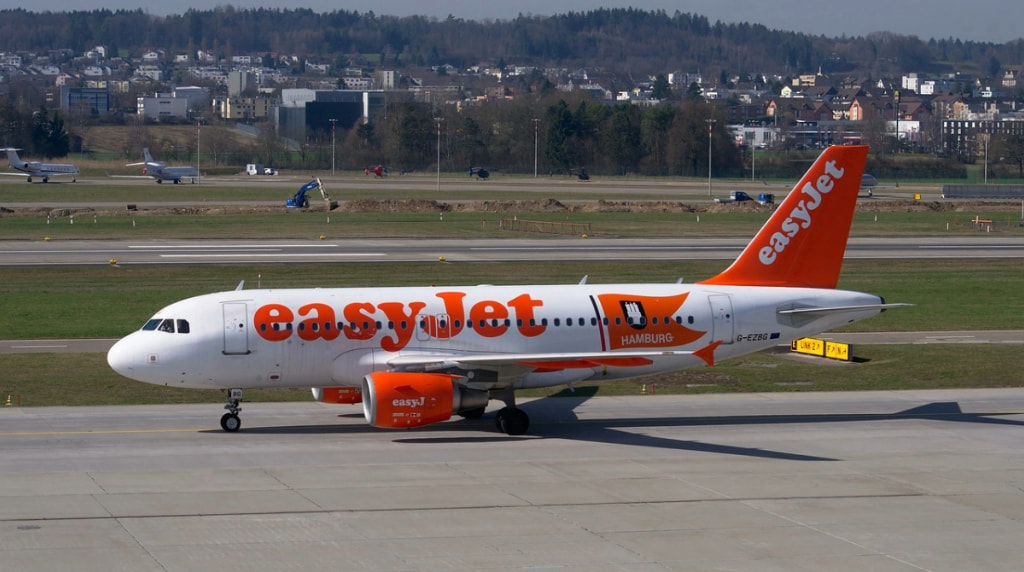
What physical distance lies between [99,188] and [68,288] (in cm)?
9905

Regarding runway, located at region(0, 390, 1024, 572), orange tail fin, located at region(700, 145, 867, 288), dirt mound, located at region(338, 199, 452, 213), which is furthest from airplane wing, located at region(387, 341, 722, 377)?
dirt mound, located at region(338, 199, 452, 213)

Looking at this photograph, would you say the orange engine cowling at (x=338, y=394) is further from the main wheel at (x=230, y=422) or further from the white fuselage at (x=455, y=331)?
the main wheel at (x=230, y=422)

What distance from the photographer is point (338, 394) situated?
35.9m

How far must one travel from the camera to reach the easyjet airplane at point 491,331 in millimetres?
33875

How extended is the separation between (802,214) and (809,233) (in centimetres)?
62

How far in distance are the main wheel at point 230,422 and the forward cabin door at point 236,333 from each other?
2.05 m

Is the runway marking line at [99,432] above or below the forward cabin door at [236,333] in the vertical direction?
below

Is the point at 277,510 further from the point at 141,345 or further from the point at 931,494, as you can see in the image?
the point at 931,494

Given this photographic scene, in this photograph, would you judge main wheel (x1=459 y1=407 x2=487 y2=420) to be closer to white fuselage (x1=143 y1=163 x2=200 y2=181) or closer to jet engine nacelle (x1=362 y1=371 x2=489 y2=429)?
jet engine nacelle (x1=362 y1=371 x2=489 y2=429)

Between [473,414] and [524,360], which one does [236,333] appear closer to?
[473,414]

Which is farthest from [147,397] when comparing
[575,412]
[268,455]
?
[575,412]

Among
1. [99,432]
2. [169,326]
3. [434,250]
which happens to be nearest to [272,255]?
[434,250]

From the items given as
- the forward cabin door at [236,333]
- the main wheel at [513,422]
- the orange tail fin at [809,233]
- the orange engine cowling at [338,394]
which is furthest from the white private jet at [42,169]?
the main wheel at [513,422]

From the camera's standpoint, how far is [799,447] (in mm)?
33375
